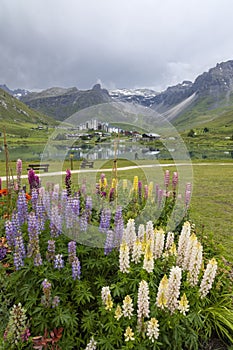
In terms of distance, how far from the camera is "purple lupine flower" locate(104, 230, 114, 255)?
3510 mm

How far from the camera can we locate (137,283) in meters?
3.30

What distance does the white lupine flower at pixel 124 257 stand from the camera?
3.17 meters

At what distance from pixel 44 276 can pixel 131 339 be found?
3.91 feet

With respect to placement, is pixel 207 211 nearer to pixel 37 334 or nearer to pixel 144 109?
pixel 144 109

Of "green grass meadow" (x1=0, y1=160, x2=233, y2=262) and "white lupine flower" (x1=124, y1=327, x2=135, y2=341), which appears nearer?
"white lupine flower" (x1=124, y1=327, x2=135, y2=341)

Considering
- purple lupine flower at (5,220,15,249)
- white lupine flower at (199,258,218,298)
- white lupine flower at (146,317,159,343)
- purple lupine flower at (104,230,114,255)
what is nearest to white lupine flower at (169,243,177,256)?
white lupine flower at (199,258,218,298)

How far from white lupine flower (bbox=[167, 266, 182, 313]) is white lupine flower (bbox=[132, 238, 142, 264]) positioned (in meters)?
0.52

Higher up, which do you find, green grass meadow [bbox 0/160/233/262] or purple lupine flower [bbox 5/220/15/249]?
purple lupine flower [bbox 5/220/15/249]

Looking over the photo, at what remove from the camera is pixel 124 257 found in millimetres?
3225

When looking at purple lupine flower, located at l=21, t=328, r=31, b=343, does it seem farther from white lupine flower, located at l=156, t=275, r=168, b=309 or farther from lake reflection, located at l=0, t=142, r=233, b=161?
Result: lake reflection, located at l=0, t=142, r=233, b=161

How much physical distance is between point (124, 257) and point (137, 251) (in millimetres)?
297

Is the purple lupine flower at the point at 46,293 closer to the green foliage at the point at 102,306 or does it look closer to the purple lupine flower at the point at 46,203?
the green foliage at the point at 102,306

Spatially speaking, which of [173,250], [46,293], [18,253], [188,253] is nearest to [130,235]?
[173,250]

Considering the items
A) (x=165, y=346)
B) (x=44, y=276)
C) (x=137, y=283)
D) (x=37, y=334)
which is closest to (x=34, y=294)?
(x=44, y=276)
